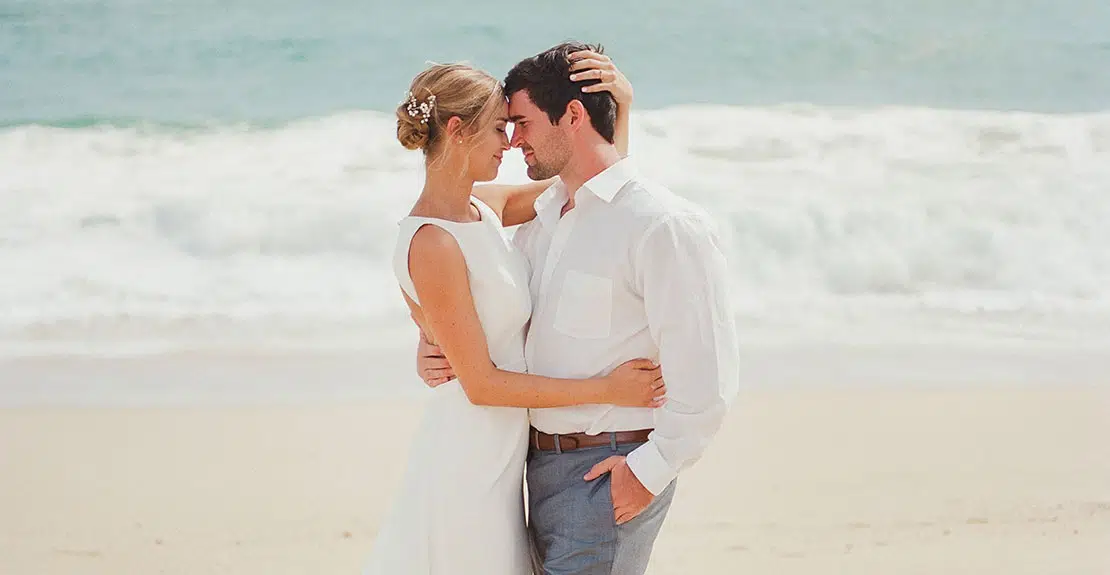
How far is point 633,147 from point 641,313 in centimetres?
962

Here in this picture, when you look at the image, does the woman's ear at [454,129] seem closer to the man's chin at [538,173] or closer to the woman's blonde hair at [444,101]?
the woman's blonde hair at [444,101]

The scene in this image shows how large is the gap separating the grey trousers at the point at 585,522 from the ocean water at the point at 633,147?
16.2 feet

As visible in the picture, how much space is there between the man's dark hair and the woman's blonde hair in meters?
0.09

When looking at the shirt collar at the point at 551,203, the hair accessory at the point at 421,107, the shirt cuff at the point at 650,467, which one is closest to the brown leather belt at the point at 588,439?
the shirt cuff at the point at 650,467

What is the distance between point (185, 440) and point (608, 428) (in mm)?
3936

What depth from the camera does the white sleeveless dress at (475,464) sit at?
2.87 metres

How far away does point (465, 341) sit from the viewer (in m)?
2.79

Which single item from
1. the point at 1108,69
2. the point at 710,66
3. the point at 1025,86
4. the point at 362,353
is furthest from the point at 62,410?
the point at 1108,69

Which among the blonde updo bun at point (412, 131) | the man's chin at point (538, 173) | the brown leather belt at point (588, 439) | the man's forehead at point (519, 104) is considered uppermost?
the man's forehead at point (519, 104)

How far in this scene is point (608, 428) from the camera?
2783mm

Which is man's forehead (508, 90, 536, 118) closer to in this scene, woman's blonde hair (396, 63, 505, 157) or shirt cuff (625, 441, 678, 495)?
woman's blonde hair (396, 63, 505, 157)

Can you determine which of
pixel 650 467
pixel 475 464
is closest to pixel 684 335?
pixel 650 467

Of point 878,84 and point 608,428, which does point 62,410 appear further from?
point 878,84

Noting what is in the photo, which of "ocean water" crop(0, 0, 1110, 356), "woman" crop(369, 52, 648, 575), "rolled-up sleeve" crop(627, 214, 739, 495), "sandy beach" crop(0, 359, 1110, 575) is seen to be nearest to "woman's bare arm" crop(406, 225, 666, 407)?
"woman" crop(369, 52, 648, 575)
